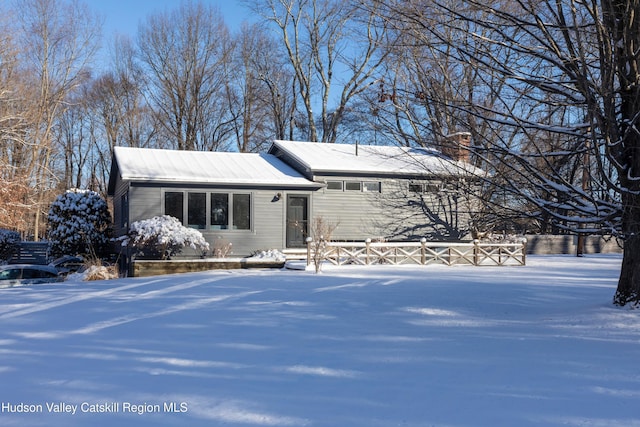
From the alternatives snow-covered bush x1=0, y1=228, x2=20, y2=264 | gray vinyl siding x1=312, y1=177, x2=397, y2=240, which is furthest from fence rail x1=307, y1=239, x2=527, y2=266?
snow-covered bush x1=0, y1=228, x2=20, y2=264

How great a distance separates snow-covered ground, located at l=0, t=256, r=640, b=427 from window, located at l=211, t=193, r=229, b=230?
8.68 metres

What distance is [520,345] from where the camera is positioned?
20.5ft

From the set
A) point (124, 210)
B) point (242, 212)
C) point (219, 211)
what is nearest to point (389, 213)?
point (242, 212)

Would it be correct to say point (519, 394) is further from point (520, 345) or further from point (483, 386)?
point (520, 345)

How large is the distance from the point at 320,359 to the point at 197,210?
1383 centimetres

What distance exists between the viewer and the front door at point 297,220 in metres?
20.0

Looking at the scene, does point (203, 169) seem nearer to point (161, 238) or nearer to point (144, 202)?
point (144, 202)

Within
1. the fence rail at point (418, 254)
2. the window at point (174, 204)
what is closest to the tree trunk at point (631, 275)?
the fence rail at point (418, 254)

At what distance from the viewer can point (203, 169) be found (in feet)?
64.4

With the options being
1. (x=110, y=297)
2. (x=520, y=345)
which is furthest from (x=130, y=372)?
(x=110, y=297)

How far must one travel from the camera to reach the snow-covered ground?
428cm

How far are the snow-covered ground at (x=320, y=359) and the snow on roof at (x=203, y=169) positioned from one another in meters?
8.33

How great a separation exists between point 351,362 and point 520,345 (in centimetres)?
205

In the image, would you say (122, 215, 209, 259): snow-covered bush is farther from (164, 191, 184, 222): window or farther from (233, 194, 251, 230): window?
(233, 194, 251, 230): window
